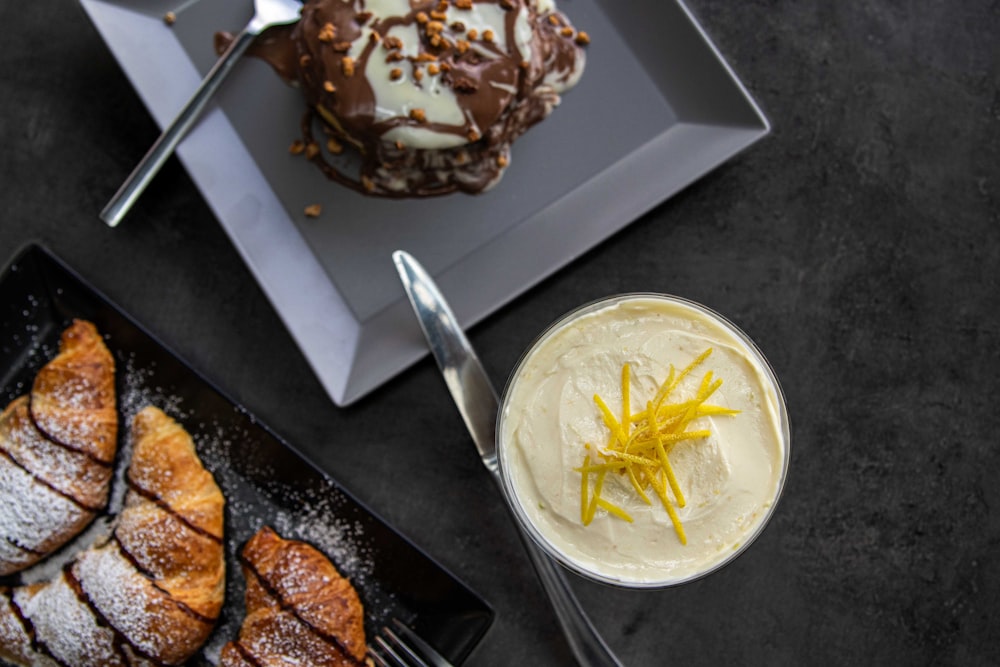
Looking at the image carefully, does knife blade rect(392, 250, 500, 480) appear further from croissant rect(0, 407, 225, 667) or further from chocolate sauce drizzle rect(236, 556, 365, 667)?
croissant rect(0, 407, 225, 667)

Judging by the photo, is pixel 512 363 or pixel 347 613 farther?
pixel 512 363

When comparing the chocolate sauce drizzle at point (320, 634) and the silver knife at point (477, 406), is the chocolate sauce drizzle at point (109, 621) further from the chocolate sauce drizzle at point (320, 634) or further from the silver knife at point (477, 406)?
the silver knife at point (477, 406)

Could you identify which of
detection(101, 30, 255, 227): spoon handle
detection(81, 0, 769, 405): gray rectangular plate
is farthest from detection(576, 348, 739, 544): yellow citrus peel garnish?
detection(101, 30, 255, 227): spoon handle

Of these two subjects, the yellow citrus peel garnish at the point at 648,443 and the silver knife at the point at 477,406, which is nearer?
the yellow citrus peel garnish at the point at 648,443

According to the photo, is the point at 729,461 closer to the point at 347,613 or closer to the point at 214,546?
the point at 347,613

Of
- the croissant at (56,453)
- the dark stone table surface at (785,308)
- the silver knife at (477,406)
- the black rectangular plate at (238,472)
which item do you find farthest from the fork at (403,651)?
the croissant at (56,453)

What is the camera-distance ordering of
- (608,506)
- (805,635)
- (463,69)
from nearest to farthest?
1. (608,506)
2. (463,69)
3. (805,635)

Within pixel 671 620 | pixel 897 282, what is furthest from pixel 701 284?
pixel 671 620
